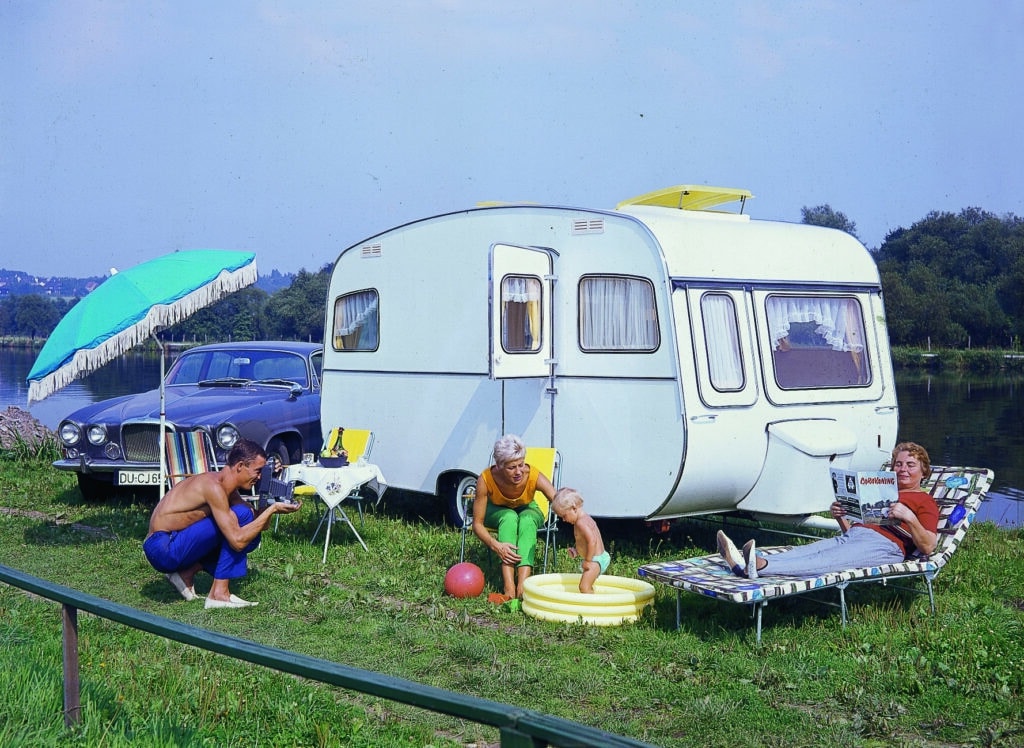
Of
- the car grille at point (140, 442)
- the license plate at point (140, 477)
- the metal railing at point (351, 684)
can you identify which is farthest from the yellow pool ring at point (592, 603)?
the car grille at point (140, 442)

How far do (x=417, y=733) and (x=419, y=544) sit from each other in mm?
4263

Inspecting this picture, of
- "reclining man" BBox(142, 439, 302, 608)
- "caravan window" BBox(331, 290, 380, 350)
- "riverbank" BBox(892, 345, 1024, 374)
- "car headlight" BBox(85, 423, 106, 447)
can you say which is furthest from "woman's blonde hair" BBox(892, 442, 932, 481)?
"riverbank" BBox(892, 345, 1024, 374)

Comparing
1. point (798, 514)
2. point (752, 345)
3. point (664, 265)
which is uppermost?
point (664, 265)

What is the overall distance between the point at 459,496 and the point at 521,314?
1.79 m

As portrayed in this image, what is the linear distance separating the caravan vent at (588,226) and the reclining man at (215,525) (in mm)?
3061

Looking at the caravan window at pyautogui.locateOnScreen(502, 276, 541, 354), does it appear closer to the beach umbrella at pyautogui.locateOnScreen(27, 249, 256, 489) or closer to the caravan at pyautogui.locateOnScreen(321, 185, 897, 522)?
the caravan at pyautogui.locateOnScreen(321, 185, 897, 522)

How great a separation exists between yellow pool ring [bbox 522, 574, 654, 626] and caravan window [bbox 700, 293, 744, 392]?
1.79 metres

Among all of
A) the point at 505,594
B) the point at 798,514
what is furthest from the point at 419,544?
the point at 798,514

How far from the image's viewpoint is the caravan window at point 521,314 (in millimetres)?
8734

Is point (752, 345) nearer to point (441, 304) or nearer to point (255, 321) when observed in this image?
point (441, 304)

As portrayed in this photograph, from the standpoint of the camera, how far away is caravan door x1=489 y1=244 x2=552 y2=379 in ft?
28.0

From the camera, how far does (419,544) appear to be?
9.10 m

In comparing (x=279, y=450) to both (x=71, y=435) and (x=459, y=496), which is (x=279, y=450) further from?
(x=459, y=496)

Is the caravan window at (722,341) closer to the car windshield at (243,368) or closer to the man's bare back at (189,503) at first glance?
the man's bare back at (189,503)
